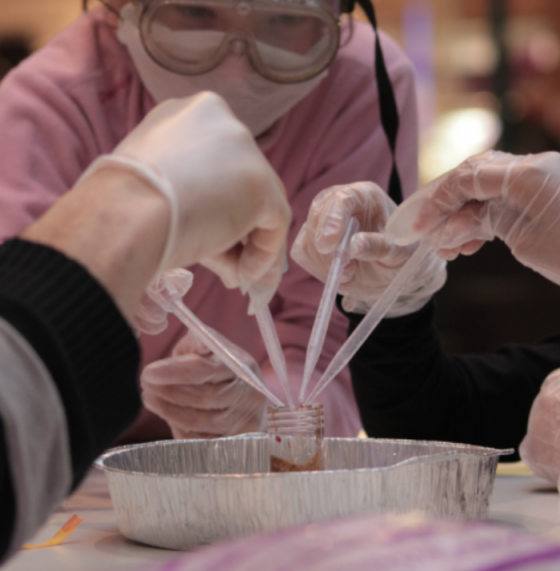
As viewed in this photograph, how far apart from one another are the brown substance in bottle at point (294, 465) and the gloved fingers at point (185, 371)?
274mm

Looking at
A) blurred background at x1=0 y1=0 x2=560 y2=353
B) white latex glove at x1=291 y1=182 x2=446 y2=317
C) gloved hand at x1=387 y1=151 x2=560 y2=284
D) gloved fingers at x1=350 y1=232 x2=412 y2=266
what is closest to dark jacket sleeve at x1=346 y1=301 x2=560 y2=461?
white latex glove at x1=291 y1=182 x2=446 y2=317

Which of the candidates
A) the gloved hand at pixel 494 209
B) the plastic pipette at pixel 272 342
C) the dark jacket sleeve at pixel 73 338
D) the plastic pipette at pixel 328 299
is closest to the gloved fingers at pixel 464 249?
the gloved hand at pixel 494 209

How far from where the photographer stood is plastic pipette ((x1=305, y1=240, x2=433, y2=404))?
2.79ft

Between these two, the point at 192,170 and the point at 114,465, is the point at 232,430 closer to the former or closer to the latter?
the point at 114,465

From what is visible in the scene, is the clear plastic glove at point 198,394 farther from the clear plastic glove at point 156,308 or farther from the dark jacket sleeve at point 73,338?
the dark jacket sleeve at point 73,338

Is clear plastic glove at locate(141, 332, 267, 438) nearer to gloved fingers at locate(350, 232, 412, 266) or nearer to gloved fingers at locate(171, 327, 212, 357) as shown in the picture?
gloved fingers at locate(171, 327, 212, 357)

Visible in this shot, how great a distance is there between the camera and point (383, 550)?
0.35 m

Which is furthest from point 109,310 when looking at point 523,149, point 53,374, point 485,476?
point 523,149

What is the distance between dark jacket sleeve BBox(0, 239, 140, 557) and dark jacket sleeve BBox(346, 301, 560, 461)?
0.64 meters

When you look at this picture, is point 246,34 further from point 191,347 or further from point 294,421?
point 294,421

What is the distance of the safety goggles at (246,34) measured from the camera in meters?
1.12

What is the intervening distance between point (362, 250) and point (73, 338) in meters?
0.48

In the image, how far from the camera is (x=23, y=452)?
0.43 m

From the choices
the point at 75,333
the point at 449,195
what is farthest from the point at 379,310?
the point at 75,333
